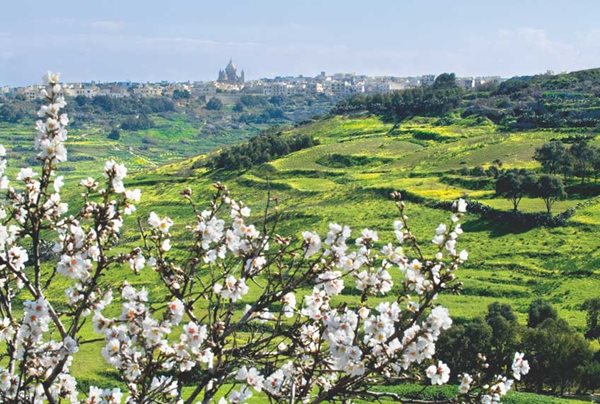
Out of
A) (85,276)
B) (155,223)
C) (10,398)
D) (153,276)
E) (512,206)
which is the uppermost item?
(155,223)

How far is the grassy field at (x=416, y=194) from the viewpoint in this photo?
37.7m

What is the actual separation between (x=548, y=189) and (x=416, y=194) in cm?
1138

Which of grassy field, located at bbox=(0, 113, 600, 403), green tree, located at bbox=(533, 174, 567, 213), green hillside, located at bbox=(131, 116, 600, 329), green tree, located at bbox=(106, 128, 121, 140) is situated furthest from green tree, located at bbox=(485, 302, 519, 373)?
green tree, located at bbox=(106, 128, 121, 140)

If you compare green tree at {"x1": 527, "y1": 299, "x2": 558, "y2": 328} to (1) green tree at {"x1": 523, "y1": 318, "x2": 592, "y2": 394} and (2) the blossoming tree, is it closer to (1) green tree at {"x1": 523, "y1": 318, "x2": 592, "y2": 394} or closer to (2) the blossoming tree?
(1) green tree at {"x1": 523, "y1": 318, "x2": 592, "y2": 394}

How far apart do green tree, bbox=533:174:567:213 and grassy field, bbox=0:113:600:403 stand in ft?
3.17

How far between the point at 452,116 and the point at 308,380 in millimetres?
88266

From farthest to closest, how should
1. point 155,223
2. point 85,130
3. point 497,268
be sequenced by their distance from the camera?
point 85,130
point 497,268
point 155,223

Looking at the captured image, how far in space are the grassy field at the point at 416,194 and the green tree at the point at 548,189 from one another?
38.0 inches

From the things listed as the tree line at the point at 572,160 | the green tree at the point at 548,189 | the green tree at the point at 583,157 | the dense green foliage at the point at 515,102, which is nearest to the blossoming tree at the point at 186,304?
the green tree at the point at 548,189

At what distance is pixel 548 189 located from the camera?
47031 millimetres

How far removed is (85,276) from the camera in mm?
5508

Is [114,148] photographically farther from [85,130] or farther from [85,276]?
[85,276]

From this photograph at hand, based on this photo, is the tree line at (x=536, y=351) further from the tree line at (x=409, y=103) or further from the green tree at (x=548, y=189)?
the tree line at (x=409, y=103)

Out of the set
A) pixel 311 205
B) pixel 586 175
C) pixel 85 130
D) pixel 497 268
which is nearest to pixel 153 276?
pixel 311 205
